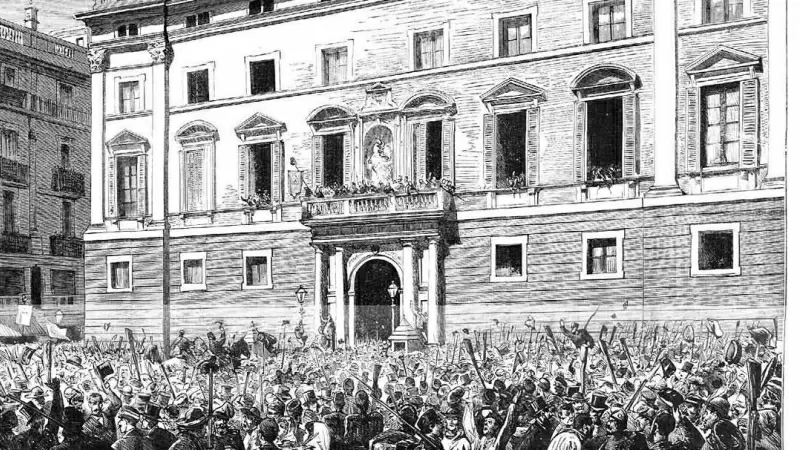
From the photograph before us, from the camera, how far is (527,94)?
573 cm

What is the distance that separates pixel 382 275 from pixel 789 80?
7.50 ft

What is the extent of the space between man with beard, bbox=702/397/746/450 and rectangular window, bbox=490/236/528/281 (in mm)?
1128

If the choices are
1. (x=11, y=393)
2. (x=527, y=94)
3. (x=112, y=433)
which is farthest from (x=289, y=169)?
(x=11, y=393)

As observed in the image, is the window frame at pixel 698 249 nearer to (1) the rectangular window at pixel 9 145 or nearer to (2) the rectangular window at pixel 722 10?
(2) the rectangular window at pixel 722 10

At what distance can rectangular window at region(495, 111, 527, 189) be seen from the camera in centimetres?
575

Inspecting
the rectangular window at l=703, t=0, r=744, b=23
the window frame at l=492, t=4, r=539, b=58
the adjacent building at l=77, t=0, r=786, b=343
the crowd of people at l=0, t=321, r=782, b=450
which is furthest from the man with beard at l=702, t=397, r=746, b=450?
the window frame at l=492, t=4, r=539, b=58

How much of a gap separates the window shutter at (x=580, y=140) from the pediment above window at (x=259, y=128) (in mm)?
1684

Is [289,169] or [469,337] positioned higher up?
[289,169]

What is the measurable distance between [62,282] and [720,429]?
399 centimetres

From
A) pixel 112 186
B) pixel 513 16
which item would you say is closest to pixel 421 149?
pixel 513 16

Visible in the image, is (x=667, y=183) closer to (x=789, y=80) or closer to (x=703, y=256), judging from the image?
(x=703, y=256)

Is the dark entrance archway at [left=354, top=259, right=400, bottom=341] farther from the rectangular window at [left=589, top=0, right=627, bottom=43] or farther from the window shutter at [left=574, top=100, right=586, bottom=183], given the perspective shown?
the rectangular window at [left=589, top=0, right=627, bottom=43]

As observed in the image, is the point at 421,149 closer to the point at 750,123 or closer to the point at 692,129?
the point at 692,129

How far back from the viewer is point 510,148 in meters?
5.77
